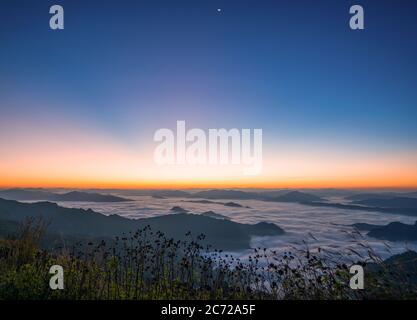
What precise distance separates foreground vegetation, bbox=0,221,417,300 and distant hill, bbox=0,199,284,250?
5227 centimetres

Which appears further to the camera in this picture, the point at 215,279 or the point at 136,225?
the point at 136,225

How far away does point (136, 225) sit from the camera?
88562 mm

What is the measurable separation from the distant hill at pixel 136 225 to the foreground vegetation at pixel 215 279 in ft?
172

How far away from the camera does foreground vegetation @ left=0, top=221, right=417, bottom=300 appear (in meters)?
4.59

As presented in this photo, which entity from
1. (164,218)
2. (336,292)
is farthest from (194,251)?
(164,218)

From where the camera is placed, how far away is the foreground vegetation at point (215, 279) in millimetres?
4589

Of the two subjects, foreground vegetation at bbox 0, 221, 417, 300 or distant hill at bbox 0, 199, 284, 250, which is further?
distant hill at bbox 0, 199, 284, 250

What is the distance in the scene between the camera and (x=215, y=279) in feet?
18.1

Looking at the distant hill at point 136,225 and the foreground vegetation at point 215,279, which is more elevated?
the foreground vegetation at point 215,279

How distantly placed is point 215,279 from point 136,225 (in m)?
87.0

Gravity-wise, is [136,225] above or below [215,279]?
below

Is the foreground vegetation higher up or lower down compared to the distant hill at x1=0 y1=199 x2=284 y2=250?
higher up

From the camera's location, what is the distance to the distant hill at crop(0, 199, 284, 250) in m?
63.7
